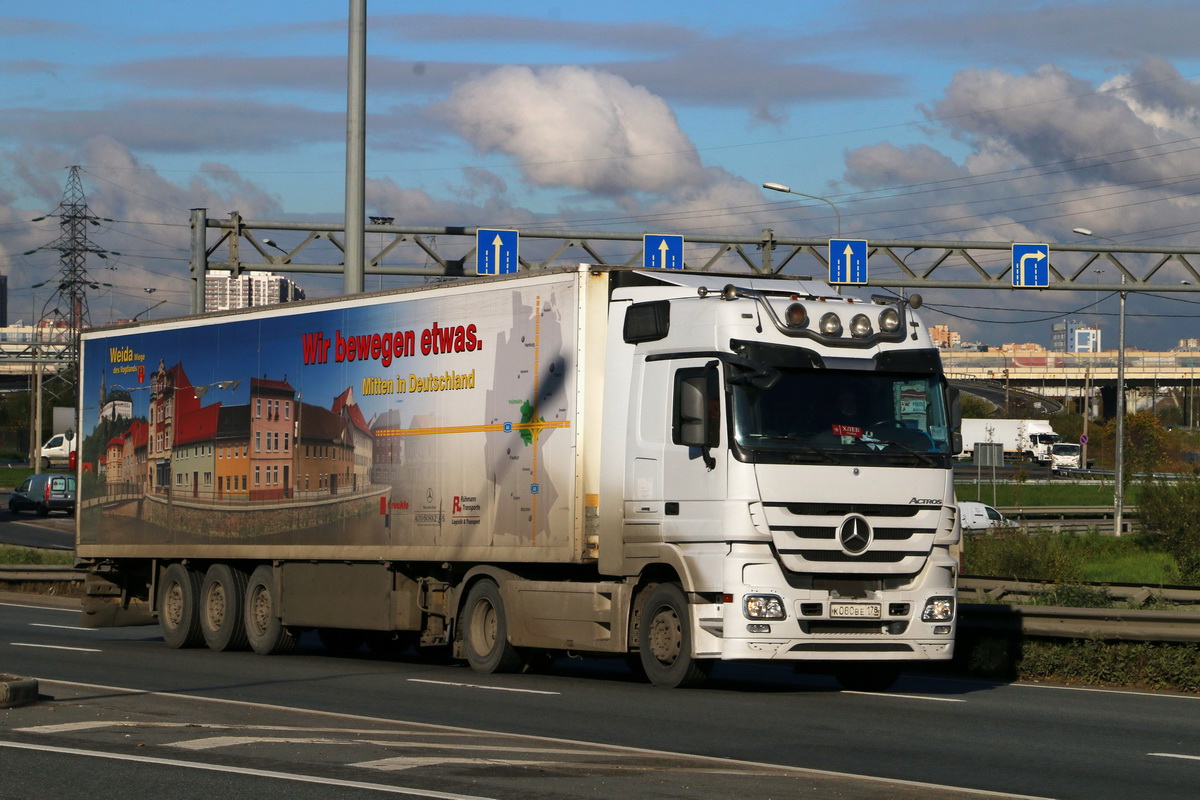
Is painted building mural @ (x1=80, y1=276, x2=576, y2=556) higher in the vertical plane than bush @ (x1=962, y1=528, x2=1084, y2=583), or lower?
higher

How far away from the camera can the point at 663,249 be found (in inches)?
1540

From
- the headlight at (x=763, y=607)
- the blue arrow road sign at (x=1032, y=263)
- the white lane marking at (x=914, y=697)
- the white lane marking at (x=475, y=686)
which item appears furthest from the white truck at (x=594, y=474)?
the blue arrow road sign at (x=1032, y=263)

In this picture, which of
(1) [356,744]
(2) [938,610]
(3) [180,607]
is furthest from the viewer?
(3) [180,607]

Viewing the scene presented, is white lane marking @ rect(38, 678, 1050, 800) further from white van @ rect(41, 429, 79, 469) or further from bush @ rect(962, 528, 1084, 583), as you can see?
white van @ rect(41, 429, 79, 469)

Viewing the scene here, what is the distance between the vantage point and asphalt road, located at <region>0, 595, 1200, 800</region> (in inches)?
355

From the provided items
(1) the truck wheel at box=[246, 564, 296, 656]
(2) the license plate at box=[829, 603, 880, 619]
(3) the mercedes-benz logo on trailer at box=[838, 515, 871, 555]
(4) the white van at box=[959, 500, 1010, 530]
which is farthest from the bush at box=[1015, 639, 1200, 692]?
(4) the white van at box=[959, 500, 1010, 530]

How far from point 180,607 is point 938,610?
10374 millimetres

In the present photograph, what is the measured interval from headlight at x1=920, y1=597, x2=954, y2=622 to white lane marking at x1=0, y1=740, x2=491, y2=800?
639 cm

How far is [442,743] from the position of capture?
1049 centimetres

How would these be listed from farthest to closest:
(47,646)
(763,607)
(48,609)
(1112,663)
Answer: (48,609)
(47,646)
(1112,663)
(763,607)

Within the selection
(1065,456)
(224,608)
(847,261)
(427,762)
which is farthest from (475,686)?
(1065,456)

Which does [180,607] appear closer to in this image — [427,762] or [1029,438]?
[427,762]

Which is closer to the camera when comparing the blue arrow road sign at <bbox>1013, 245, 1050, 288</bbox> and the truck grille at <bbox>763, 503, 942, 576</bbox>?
the truck grille at <bbox>763, 503, 942, 576</bbox>

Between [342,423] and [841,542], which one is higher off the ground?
[342,423]
